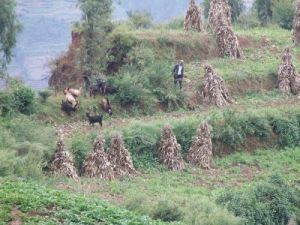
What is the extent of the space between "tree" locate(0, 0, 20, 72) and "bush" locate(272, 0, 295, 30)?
18617 millimetres

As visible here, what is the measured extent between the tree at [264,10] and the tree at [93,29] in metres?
17.6

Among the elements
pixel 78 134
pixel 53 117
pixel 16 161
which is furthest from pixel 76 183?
pixel 53 117

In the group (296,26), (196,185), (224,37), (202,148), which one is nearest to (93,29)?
(202,148)

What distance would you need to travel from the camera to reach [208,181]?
73.9 ft

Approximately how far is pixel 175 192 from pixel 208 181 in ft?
7.31

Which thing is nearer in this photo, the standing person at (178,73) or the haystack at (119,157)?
the haystack at (119,157)

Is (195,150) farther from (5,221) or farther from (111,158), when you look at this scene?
(5,221)

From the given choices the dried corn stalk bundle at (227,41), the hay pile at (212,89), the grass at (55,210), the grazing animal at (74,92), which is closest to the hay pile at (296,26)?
the dried corn stalk bundle at (227,41)

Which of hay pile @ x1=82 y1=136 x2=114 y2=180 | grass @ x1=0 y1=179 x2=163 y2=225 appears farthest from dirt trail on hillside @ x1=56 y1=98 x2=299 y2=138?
grass @ x1=0 y1=179 x2=163 y2=225

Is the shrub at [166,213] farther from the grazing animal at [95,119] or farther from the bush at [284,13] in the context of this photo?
the bush at [284,13]

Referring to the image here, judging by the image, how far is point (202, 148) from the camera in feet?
78.1

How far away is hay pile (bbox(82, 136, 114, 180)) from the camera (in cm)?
2169

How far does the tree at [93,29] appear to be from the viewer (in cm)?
2717

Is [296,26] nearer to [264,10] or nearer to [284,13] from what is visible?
[284,13]
